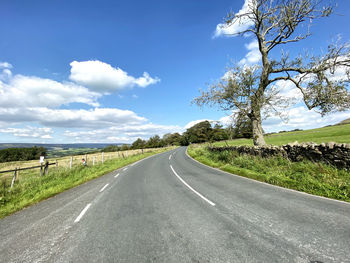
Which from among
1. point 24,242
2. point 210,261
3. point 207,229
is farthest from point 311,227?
point 24,242

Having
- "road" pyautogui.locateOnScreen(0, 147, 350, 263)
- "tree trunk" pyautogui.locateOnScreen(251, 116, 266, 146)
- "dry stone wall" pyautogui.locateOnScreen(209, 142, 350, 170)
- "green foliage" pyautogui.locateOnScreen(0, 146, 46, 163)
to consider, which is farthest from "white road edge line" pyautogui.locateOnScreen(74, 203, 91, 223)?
"green foliage" pyautogui.locateOnScreen(0, 146, 46, 163)

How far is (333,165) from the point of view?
7.35 m

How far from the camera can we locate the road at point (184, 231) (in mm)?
2738

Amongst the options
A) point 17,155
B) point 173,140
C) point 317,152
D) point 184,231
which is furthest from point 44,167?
point 173,140

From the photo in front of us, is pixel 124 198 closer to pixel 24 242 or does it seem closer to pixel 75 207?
pixel 75 207

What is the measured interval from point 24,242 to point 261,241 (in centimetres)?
522

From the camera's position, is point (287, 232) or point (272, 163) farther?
point (272, 163)

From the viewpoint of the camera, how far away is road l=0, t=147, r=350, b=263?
108 inches

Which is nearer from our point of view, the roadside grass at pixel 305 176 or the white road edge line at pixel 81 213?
the white road edge line at pixel 81 213

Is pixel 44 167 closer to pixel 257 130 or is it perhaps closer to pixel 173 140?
pixel 257 130

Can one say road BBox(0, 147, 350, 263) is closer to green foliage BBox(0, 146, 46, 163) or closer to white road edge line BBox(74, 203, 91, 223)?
white road edge line BBox(74, 203, 91, 223)

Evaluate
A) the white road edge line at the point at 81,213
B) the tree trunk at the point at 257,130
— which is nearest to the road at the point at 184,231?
the white road edge line at the point at 81,213

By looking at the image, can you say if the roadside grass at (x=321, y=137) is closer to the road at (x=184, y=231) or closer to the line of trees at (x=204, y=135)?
the line of trees at (x=204, y=135)

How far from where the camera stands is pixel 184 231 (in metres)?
3.55
